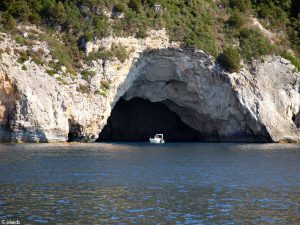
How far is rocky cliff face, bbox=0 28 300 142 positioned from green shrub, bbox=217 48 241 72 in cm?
84

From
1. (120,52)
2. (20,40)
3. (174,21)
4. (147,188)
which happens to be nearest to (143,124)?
(174,21)

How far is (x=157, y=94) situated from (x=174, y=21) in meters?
9.39

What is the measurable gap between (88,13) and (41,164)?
35045mm

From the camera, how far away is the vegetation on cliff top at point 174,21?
79438mm

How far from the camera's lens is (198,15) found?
91.1m

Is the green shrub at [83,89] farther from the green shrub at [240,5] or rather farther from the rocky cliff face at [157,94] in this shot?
the green shrub at [240,5]

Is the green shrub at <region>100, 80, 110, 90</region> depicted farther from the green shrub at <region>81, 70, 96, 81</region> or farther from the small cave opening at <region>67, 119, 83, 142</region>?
the small cave opening at <region>67, 119, 83, 142</region>

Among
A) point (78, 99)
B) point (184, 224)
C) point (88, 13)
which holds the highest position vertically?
point (88, 13)

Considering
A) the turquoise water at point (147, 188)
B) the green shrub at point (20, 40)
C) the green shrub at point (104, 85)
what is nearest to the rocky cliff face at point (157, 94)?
the green shrub at point (104, 85)

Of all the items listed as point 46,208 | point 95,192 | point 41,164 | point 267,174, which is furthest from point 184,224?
point 41,164

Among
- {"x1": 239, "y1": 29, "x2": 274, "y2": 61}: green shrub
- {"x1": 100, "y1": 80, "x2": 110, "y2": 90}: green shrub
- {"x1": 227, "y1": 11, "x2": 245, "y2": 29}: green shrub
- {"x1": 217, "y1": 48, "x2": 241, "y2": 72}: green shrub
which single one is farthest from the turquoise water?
{"x1": 227, "y1": 11, "x2": 245, "y2": 29}: green shrub

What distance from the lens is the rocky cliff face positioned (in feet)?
233

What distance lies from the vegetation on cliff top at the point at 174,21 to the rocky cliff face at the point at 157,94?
65.8 inches

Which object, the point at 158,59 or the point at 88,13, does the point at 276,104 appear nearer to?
the point at 158,59
